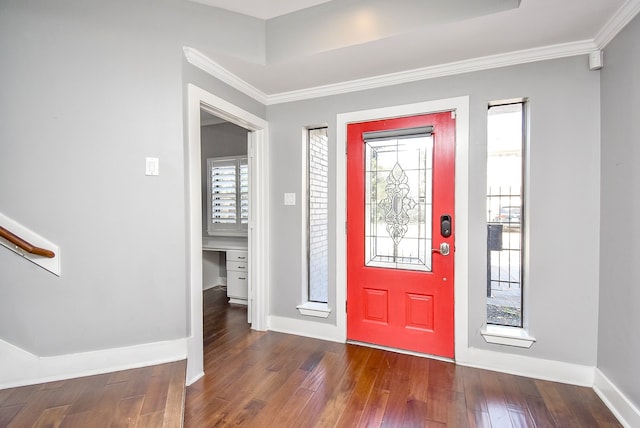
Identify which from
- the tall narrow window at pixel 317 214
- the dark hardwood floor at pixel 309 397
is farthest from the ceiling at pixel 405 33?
the dark hardwood floor at pixel 309 397

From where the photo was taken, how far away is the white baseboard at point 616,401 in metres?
1.58

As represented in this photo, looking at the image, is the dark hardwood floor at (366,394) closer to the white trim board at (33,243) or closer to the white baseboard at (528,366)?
the white baseboard at (528,366)

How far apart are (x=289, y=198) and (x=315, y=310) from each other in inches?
45.9

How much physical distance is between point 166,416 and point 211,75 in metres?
2.31

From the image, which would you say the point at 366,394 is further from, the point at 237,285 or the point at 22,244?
the point at 237,285

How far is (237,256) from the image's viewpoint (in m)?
3.85

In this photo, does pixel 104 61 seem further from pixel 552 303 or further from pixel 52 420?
pixel 552 303

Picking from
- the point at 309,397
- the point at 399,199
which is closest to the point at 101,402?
the point at 309,397

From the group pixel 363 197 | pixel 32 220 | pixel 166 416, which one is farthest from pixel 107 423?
pixel 363 197

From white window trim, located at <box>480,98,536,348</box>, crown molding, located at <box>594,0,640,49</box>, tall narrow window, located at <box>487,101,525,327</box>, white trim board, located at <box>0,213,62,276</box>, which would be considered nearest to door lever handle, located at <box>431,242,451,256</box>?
tall narrow window, located at <box>487,101,525,327</box>

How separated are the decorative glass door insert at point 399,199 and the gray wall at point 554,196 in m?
0.35

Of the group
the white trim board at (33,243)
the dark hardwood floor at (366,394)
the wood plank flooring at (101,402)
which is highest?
the white trim board at (33,243)

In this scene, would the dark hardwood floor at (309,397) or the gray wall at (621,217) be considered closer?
the dark hardwood floor at (309,397)

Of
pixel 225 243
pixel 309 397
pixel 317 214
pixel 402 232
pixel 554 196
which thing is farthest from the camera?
pixel 225 243
